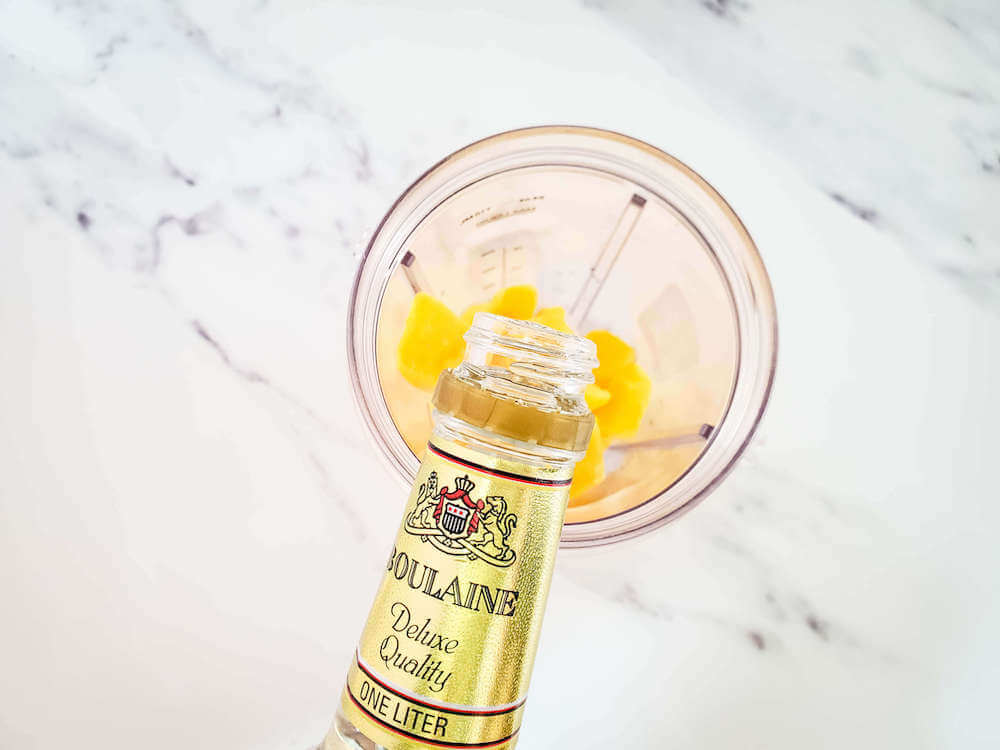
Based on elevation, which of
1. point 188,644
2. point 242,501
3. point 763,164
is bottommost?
point 188,644

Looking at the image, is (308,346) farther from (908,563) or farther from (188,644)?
(908,563)

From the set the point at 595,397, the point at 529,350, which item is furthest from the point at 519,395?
the point at 595,397

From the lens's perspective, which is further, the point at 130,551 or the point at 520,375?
the point at 130,551

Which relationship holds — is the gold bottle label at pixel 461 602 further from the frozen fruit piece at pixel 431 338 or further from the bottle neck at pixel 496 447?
the frozen fruit piece at pixel 431 338

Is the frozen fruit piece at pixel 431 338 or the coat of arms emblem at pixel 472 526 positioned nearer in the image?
the coat of arms emblem at pixel 472 526

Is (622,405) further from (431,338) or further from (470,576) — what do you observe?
(470,576)

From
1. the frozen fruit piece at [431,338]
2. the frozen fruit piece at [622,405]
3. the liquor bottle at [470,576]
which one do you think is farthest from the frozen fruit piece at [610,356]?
the liquor bottle at [470,576]

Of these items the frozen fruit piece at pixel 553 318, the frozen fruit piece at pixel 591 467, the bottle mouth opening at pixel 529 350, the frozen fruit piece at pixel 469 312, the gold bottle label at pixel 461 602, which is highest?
the frozen fruit piece at pixel 553 318

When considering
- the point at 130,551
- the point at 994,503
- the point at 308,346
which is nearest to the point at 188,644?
the point at 130,551
